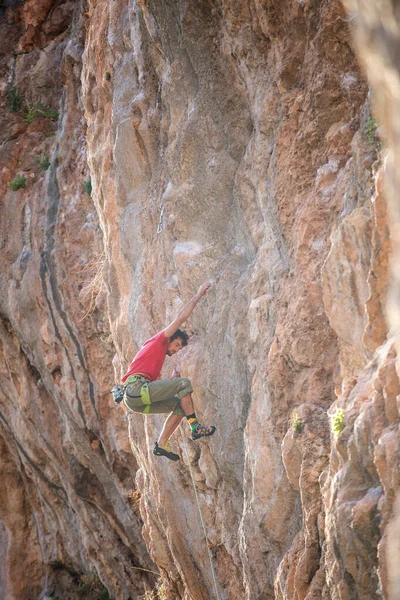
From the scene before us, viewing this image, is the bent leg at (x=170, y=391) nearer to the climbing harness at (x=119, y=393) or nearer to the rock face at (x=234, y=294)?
the rock face at (x=234, y=294)

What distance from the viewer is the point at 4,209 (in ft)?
49.6

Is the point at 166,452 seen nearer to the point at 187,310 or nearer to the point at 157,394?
the point at 157,394

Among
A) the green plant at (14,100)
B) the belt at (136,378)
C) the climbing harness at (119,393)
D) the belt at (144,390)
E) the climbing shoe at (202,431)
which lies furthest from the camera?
the green plant at (14,100)

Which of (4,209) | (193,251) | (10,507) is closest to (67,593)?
(10,507)

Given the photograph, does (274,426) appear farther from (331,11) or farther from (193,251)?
(331,11)

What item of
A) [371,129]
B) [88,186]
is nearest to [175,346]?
[371,129]

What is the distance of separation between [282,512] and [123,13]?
7124 mm

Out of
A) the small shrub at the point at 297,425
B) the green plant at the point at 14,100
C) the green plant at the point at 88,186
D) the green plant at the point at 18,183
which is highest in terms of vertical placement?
the green plant at the point at 14,100

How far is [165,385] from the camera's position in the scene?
313 inches

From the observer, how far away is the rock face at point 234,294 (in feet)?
16.8

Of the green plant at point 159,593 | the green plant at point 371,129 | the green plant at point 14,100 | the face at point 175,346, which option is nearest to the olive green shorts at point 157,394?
the face at point 175,346

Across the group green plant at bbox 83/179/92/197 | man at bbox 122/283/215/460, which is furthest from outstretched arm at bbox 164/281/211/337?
green plant at bbox 83/179/92/197

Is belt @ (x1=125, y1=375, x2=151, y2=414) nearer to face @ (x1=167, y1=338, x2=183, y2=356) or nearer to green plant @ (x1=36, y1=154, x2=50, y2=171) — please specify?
face @ (x1=167, y1=338, x2=183, y2=356)

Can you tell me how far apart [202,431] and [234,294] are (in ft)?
5.11
